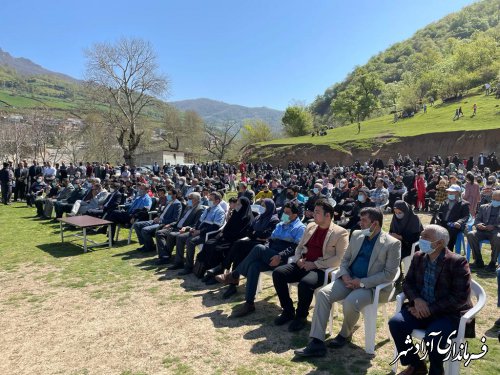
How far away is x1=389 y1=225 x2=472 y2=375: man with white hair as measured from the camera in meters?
3.20

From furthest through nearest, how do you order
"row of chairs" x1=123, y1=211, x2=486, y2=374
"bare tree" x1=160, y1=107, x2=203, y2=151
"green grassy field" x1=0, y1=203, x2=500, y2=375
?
1. "bare tree" x1=160, y1=107, x2=203, y2=151
2. "green grassy field" x1=0, y1=203, x2=500, y2=375
3. "row of chairs" x1=123, y1=211, x2=486, y2=374

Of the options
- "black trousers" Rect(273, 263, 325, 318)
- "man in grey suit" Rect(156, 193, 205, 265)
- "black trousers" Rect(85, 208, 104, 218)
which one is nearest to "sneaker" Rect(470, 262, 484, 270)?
"black trousers" Rect(273, 263, 325, 318)

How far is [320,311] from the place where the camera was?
393 centimetres

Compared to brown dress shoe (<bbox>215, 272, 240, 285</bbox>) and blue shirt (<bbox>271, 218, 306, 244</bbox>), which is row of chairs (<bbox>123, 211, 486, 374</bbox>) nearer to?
blue shirt (<bbox>271, 218, 306, 244</bbox>)

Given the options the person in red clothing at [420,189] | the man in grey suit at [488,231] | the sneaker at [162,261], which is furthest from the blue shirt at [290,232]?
the person in red clothing at [420,189]

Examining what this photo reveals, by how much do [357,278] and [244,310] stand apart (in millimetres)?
1630

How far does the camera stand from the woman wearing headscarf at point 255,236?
6.11m

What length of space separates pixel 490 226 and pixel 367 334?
4.14 m

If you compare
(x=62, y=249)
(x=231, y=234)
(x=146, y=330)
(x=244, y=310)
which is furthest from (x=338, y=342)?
(x=62, y=249)

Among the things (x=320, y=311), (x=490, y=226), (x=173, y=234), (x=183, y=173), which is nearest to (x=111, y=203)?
(x=173, y=234)

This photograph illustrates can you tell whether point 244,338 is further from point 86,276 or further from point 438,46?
point 438,46

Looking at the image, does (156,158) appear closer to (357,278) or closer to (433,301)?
(357,278)

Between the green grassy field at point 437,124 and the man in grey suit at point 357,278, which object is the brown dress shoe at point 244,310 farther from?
the green grassy field at point 437,124

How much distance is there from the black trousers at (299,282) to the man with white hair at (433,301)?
3.79ft
